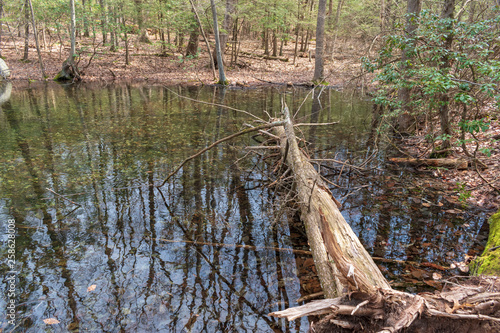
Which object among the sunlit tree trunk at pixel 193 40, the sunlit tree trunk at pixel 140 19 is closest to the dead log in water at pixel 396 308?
the sunlit tree trunk at pixel 193 40

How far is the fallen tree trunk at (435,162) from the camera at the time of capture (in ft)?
22.5

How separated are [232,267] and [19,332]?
228cm

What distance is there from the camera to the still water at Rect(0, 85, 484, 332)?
335 cm

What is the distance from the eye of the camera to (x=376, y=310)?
7.52 ft

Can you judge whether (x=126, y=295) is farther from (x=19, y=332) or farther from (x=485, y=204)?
(x=485, y=204)

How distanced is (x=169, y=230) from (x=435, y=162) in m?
6.31

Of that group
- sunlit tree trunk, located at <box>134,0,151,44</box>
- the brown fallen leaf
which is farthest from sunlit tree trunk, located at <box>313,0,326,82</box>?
the brown fallen leaf

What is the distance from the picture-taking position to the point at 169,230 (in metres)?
4.84

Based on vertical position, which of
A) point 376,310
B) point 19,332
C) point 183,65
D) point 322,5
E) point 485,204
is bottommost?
point 19,332

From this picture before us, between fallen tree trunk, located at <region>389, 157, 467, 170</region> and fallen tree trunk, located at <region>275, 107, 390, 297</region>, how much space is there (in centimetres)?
431

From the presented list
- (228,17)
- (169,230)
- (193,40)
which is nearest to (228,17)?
(228,17)

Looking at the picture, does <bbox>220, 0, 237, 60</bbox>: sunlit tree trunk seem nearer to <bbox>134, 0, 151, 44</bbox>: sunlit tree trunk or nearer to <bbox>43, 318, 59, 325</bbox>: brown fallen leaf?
<bbox>134, 0, 151, 44</bbox>: sunlit tree trunk

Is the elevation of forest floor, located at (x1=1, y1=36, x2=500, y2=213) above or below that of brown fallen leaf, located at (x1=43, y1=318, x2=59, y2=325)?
above

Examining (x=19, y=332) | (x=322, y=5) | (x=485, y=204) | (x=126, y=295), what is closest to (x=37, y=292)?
(x=19, y=332)
